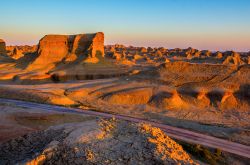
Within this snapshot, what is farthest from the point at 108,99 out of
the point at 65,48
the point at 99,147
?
the point at 65,48

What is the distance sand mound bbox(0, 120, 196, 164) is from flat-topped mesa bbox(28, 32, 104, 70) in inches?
1637

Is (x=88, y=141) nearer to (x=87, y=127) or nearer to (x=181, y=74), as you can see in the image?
(x=87, y=127)

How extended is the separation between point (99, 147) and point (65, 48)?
46.4 metres

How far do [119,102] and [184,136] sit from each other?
48.7 feet

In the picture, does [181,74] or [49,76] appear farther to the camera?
[49,76]

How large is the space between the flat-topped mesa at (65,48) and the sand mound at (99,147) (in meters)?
41.6

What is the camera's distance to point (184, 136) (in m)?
16.8

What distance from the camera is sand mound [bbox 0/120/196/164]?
8.95 metres

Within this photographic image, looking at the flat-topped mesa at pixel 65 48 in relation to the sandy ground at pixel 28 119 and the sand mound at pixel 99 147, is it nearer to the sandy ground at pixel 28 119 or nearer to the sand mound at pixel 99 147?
the sandy ground at pixel 28 119

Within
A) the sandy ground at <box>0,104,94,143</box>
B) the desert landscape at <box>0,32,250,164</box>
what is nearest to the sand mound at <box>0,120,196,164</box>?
the desert landscape at <box>0,32,250,164</box>

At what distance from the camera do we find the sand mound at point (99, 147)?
29.3ft

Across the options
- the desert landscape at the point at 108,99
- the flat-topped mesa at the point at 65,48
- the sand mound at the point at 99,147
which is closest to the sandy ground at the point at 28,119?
the desert landscape at the point at 108,99

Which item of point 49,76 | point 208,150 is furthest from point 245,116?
point 49,76

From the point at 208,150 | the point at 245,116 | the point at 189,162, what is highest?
the point at 189,162
